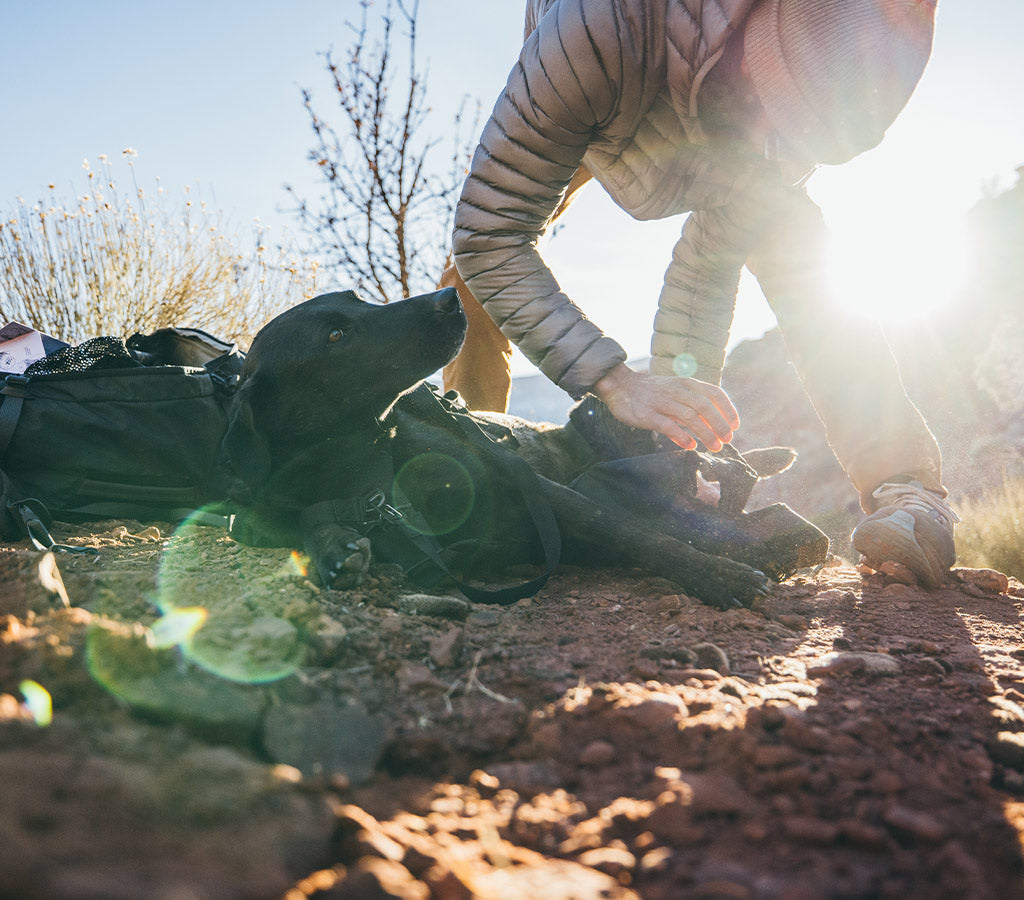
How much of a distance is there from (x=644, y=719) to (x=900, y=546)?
1904 millimetres

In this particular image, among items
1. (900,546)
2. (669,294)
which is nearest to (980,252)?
(669,294)

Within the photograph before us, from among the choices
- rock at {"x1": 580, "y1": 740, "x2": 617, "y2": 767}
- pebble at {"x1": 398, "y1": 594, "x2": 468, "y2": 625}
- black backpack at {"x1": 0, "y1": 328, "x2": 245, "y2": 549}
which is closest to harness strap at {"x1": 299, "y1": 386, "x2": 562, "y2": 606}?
pebble at {"x1": 398, "y1": 594, "x2": 468, "y2": 625}

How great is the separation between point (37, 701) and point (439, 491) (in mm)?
1738

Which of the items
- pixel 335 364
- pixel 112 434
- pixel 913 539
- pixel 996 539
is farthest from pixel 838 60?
pixel 996 539

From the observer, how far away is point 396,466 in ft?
8.44

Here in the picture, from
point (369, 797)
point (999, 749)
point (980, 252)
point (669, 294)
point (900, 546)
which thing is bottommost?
point (369, 797)

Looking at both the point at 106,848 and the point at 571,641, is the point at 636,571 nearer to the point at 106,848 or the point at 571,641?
the point at 571,641

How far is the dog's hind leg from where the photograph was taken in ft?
6.77

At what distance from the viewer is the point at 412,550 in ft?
7.37

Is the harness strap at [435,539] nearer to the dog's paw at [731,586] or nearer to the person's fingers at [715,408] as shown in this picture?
the dog's paw at [731,586]

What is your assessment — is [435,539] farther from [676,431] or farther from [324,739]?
[324,739]

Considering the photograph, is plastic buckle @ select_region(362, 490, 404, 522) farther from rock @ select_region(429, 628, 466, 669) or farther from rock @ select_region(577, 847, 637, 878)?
rock @ select_region(577, 847, 637, 878)

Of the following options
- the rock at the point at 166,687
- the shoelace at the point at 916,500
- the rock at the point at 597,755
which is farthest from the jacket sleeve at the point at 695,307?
the rock at the point at 166,687

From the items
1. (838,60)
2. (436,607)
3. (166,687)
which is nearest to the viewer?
(166,687)
